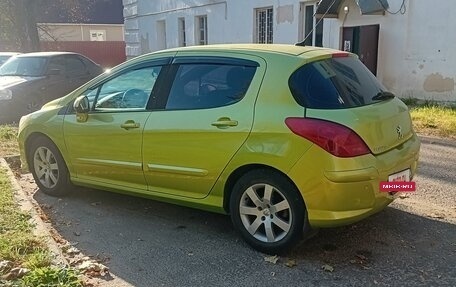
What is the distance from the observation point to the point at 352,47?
42.1 ft

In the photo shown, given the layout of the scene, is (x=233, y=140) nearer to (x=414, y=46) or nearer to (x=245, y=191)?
(x=245, y=191)

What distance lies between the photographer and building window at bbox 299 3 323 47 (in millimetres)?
13617

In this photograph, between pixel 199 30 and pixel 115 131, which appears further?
pixel 199 30

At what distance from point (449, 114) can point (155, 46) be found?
16500 millimetres

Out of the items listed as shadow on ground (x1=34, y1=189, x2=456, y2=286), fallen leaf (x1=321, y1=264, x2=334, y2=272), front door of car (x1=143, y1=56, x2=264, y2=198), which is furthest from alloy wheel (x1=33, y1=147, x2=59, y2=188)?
fallen leaf (x1=321, y1=264, x2=334, y2=272)

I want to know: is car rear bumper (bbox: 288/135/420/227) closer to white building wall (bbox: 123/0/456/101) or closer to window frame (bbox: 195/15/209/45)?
white building wall (bbox: 123/0/456/101)

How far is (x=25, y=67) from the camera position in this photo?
1173 cm

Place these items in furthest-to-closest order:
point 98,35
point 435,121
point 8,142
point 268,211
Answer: point 98,35 < point 435,121 < point 8,142 < point 268,211

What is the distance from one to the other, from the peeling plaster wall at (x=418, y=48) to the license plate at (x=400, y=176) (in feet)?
26.5

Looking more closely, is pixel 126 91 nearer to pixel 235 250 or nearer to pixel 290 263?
pixel 235 250

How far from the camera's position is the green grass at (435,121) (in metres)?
8.08

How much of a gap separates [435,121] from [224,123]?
6279mm

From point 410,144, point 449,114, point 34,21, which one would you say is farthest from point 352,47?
point 34,21

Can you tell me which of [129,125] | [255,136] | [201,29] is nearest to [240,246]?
[255,136]
